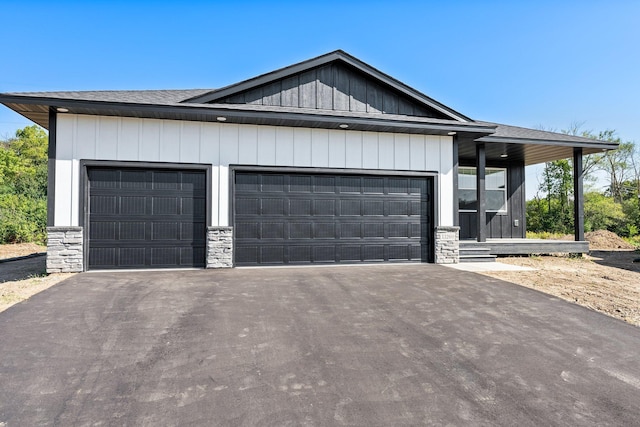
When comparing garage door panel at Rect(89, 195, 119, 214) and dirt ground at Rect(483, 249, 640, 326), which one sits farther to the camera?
garage door panel at Rect(89, 195, 119, 214)

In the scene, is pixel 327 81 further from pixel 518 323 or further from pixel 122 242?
pixel 518 323

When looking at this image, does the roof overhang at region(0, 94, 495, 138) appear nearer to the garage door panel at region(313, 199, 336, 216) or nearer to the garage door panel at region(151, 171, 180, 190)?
the garage door panel at region(151, 171, 180, 190)

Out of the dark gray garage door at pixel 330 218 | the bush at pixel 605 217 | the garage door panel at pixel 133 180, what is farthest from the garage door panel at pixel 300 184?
the bush at pixel 605 217

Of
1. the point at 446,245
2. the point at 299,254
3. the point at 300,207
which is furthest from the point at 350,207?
the point at 446,245

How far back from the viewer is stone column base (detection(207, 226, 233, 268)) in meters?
7.68

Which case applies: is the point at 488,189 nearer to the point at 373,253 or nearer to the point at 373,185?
the point at 373,185

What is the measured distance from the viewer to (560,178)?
20391 millimetres

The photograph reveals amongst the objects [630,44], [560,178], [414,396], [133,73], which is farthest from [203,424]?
[560,178]

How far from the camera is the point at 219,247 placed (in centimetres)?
772

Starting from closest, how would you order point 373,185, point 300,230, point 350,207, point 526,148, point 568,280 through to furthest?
1. point 568,280
2. point 300,230
3. point 350,207
4. point 373,185
5. point 526,148

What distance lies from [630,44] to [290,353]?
14746 millimetres

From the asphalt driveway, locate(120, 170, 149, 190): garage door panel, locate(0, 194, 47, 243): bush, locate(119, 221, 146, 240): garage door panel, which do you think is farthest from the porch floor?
locate(0, 194, 47, 243): bush

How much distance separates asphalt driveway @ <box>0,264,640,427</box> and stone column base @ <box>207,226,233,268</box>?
2089 mm

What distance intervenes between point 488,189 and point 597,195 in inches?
587
